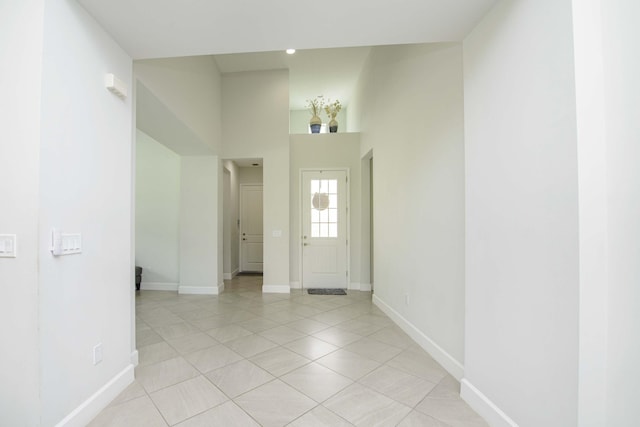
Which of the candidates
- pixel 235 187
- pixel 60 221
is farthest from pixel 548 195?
pixel 235 187

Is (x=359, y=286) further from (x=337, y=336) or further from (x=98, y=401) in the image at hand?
(x=98, y=401)

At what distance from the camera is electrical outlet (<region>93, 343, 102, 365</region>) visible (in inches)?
66.8

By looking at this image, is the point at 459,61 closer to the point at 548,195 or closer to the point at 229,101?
the point at 548,195

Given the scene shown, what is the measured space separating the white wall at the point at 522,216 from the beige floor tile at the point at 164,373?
2.14 metres

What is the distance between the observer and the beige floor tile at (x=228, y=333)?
9.36ft

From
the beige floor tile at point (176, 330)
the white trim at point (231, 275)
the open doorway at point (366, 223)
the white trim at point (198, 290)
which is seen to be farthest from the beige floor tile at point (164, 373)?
the white trim at point (231, 275)

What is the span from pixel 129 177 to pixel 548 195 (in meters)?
2.75

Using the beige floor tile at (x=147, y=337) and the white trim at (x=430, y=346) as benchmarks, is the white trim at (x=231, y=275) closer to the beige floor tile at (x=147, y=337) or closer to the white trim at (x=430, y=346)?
the beige floor tile at (x=147, y=337)

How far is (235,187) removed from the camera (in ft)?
21.8

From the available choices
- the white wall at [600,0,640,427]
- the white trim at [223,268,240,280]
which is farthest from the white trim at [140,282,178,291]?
the white wall at [600,0,640,427]

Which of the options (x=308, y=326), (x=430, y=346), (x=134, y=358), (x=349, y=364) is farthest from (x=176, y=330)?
(x=430, y=346)

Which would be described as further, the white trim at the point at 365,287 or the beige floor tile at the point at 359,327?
the white trim at the point at 365,287

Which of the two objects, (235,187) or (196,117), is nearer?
(196,117)

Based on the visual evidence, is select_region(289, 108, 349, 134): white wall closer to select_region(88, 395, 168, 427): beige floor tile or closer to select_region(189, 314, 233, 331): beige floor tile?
select_region(189, 314, 233, 331): beige floor tile
